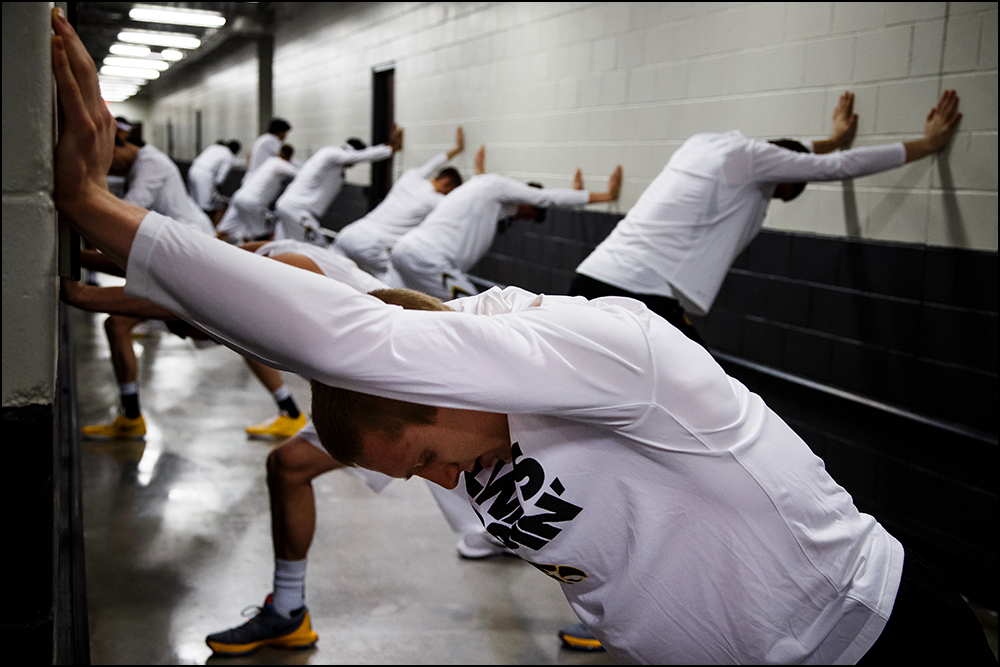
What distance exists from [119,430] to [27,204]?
4.36 m

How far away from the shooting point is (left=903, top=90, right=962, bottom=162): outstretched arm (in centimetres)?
342

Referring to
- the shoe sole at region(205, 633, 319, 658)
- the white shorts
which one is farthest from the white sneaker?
the white shorts

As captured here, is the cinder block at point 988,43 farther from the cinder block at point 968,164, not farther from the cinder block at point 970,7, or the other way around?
the cinder block at point 968,164

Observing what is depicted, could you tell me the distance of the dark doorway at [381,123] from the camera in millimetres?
9594

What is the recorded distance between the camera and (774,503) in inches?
46.7

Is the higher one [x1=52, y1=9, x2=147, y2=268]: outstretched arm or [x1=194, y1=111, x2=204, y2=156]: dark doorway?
[x1=194, y1=111, x2=204, y2=156]: dark doorway

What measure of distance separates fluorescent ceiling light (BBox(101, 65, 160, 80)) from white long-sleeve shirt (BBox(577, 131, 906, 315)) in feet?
68.0

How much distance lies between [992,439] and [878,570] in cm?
230

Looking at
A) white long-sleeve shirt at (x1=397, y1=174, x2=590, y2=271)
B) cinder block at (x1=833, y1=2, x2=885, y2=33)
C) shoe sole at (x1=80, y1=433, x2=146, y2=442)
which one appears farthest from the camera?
white long-sleeve shirt at (x1=397, y1=174, x2=590, y2=271)

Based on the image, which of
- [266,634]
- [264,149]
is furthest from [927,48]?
[264,149]

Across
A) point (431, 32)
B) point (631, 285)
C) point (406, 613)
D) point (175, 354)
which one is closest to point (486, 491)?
point (406, 613)

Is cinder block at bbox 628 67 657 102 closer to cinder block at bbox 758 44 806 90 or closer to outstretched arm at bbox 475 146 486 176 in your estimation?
cinder block at bbox 758 44 806 90

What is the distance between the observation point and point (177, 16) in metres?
12.8

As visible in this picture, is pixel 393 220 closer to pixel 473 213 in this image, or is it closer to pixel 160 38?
pixel 473 213
